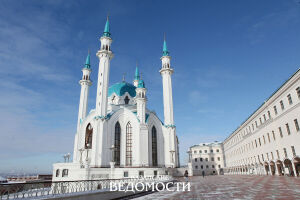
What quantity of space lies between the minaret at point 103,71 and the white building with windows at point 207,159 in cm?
4334

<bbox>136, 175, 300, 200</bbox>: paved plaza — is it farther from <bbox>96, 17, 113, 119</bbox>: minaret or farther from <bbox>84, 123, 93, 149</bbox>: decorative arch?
<bbox>84, 123, 93, 149</bbox>: decorative arch

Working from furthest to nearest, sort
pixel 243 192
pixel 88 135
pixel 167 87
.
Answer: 1. pixel 167 87
2. pixel 88 135
3. pixel 243 192

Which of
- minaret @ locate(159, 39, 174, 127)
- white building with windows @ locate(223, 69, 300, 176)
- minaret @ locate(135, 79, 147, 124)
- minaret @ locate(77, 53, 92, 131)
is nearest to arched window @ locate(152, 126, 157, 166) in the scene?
minaret @ locate(159, 39, 174, 127)

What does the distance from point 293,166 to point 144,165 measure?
2168 cm

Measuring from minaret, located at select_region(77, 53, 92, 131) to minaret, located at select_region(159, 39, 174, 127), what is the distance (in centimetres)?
1612

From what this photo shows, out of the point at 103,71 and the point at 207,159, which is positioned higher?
the point at 103,71

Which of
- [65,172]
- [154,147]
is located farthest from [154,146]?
[65,172]

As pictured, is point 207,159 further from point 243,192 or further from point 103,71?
point 243,192

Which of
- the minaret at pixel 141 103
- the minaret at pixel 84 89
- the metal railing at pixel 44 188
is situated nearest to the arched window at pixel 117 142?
the minaret at pixel 141 103

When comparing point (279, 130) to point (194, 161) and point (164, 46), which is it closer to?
point (164, 46)

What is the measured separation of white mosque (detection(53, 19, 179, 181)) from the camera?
33062 mm

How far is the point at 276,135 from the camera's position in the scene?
26453 millimetres

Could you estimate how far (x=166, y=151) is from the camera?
135 feet

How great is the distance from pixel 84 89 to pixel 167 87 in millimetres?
17798
